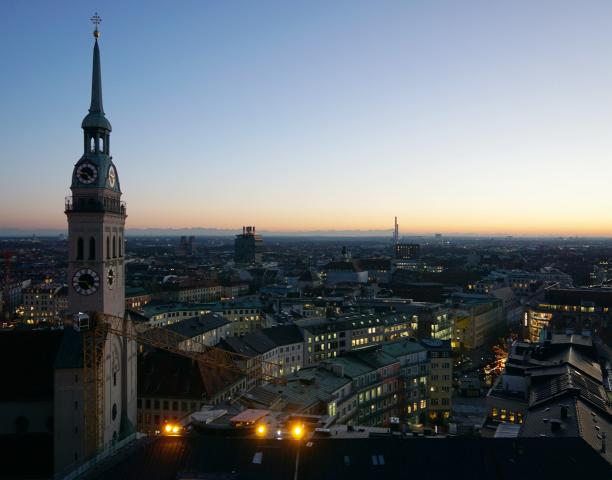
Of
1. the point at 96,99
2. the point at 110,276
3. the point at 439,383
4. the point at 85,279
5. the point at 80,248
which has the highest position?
the point at 96,99

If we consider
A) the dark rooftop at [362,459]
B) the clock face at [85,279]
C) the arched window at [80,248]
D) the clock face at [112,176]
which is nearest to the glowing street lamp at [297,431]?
the dark rooftop at [362,459]

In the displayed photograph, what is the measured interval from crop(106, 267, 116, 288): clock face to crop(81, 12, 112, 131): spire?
542 inches

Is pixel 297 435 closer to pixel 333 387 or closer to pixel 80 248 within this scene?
pixel 80 248

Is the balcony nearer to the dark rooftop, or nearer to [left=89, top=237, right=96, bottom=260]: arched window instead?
[left=89, top=237, right=96, bottom=260]: arched window

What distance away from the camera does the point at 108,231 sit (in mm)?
59781

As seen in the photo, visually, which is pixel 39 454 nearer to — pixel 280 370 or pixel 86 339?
pixel 86 339

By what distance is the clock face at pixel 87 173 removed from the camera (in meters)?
58.9

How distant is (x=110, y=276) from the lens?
2343 inches

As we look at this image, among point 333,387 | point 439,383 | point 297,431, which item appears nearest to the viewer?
point 297,431

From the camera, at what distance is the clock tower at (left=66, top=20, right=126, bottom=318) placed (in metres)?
57.6

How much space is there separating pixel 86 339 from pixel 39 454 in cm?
1037

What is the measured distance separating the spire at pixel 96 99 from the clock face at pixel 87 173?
4137 mm

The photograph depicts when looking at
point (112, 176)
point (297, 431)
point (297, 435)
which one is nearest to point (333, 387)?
point (297, 431)

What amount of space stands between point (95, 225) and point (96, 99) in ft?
42.9
